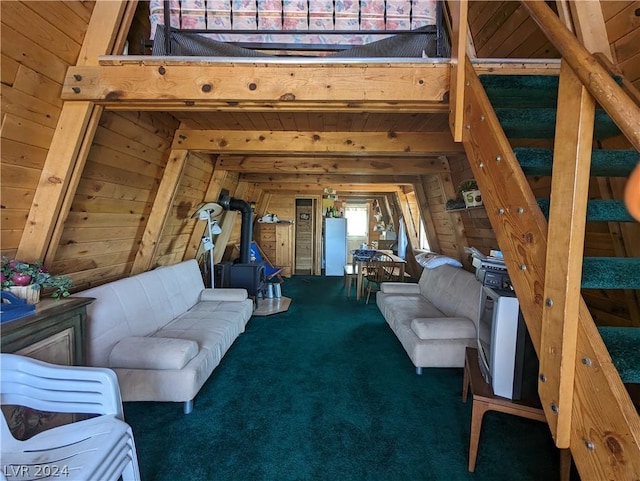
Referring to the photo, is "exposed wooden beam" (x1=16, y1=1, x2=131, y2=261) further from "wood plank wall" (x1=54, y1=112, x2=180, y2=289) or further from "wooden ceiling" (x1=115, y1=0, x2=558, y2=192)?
"wooden ceiling" (x1=115, y1=0, x2=558, y2=192)

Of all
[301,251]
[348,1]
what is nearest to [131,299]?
[348,1]

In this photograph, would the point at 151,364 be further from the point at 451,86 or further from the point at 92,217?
the point at 451,86

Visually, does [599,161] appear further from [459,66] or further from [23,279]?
[23,279]

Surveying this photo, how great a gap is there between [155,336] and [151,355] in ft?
1.87

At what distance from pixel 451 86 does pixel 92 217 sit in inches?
101

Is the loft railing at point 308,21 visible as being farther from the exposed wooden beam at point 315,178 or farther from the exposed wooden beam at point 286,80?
the exposed wooden beam at point 315,178

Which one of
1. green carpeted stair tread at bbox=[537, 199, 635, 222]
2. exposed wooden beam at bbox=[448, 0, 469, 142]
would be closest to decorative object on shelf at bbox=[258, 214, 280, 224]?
exposed wooden beam at bbox=[448, 0, 469, 142]

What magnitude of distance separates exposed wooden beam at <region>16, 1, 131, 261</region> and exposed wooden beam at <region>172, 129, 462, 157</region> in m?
1.00

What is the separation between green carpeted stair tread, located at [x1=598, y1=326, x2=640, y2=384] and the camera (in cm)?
91

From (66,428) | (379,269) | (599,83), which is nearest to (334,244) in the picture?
(379,269)

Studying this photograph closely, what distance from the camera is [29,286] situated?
1.62 meters

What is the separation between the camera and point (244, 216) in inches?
181

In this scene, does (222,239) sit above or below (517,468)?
above

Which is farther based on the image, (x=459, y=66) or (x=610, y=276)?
(x=459, y=66)
